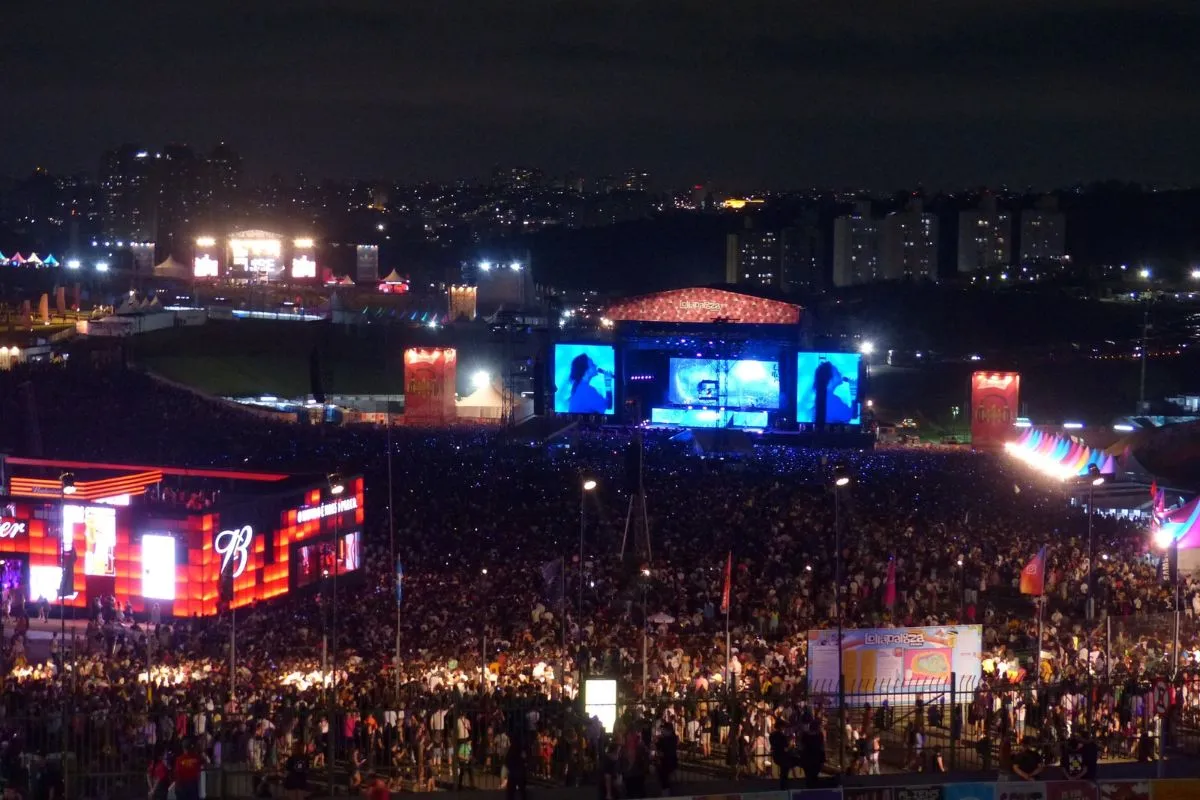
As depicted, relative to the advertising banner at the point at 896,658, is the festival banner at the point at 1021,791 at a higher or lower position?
lower

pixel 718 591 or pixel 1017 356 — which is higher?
pixel 1017 356

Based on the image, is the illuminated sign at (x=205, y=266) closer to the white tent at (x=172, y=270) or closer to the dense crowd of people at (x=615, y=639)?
the white tent at (x=172, y=270)

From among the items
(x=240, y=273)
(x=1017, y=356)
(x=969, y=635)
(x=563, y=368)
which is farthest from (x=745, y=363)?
(x=1017, y=356)

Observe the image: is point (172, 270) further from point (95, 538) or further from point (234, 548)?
point (234, 548)

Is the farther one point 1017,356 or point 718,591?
point 1017,356

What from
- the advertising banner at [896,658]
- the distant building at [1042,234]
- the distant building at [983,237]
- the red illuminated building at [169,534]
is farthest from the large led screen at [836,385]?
the distant building at [1042,234]

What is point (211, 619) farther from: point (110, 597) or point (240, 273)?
point (240, 273)
